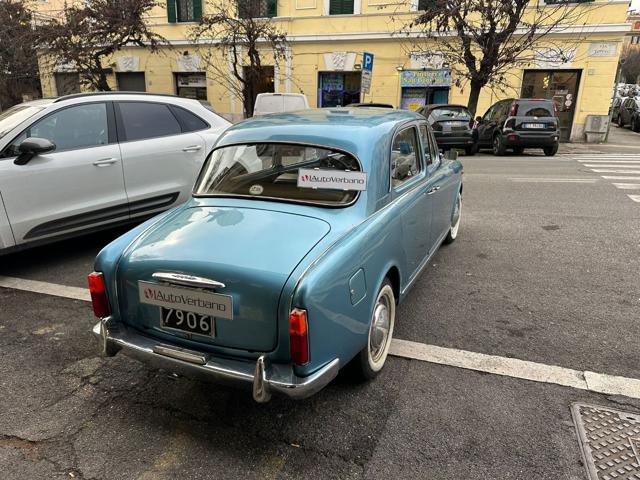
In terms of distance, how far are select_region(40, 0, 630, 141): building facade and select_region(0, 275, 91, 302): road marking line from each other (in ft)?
49.7

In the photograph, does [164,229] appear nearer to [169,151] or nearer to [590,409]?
[590,409]

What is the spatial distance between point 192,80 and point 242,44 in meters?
5.57

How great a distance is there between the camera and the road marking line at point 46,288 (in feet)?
14.8

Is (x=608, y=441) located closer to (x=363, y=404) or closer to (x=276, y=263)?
(x=363, y=404)

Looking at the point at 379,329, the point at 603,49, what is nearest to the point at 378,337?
the point at 379,329

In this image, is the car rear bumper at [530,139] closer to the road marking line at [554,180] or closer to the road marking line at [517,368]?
the road marking line at [554,180]

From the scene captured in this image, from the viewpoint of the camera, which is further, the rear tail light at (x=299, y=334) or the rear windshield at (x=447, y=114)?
the rear windshield at (x=447, y=114)

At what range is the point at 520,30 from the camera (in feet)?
63.8

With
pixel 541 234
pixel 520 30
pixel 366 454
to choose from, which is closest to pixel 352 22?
pixel 520 30

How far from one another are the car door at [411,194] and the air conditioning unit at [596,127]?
19113 millimetres

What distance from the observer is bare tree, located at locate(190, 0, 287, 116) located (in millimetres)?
19109

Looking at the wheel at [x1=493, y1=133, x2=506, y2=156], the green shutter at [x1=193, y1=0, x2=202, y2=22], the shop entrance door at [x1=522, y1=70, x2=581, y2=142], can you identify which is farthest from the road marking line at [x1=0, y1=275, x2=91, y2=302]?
the green shutter at [x1=193, y1=0, x2=202, y2=22]

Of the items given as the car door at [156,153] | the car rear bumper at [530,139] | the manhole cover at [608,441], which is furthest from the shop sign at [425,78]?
the manhole cover at [608,441]

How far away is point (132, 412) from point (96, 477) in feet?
1.68
